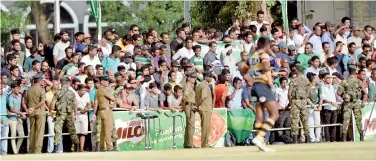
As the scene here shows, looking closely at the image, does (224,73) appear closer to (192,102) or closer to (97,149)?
(192,102)

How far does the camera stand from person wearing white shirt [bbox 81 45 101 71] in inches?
1264

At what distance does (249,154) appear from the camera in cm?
2566

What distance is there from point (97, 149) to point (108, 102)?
1.16 meters

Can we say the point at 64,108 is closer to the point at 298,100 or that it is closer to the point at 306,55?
the point at 298,100

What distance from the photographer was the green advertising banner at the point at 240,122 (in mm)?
32031

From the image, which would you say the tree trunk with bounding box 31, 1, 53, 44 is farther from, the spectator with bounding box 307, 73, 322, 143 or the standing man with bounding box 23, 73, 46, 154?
the standing man with bounding box 23, 73, 46, 154

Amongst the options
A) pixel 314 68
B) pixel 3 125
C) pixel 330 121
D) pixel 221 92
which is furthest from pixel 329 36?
pixel 3 125

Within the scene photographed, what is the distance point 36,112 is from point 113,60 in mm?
2980

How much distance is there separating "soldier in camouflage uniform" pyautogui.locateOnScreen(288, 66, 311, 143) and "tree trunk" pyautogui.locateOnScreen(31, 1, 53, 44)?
3553 centimetres

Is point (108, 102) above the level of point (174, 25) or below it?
below

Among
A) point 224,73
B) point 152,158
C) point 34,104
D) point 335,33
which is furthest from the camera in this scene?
point 335,33

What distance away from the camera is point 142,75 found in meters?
32.2

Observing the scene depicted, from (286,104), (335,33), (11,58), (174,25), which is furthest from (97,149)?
(174,25)

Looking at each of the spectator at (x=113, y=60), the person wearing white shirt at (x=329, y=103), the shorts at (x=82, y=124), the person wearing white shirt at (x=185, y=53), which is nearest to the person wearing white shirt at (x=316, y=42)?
the person wearing white shirt at (x=329, y=103)
